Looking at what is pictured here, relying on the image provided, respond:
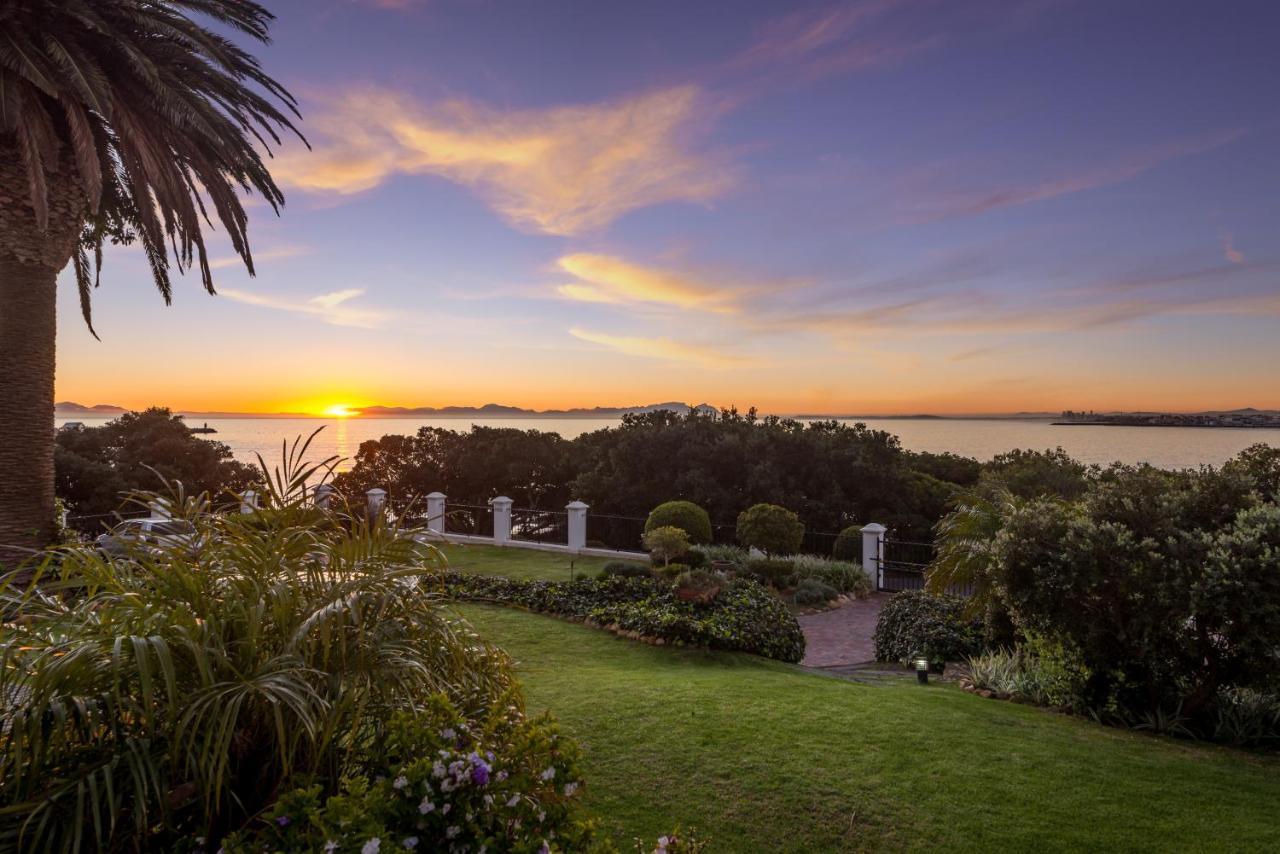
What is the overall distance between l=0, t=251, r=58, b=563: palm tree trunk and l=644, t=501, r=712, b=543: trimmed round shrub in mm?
11956

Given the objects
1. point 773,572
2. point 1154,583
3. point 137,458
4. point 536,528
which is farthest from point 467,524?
point 1154,583

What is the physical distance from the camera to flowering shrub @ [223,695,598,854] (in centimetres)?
221

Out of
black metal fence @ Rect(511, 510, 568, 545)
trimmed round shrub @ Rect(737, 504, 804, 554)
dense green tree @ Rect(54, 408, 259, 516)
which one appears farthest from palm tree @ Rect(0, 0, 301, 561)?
dense green tree @ Rect(54, 408, 259, 516)

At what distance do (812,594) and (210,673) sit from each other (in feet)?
41.1

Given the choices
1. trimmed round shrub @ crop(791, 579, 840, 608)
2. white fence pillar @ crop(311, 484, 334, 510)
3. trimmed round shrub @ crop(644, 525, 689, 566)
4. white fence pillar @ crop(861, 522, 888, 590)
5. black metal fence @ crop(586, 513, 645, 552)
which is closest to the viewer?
white fence pillar @ crop(311, 484, 334, 510)

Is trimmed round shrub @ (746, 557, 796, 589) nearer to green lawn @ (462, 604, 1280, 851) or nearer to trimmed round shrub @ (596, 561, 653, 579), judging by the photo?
trimmed round shrub @ (596, 561, 653, 579)

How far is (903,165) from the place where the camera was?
41.5ft

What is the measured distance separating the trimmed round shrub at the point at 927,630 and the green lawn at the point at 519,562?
21.4 ft

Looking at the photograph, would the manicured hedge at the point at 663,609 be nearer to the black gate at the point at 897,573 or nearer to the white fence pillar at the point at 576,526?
the black gate at the point at 897,573

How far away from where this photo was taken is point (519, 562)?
16.7 meters

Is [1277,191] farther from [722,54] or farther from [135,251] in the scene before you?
[135,251]

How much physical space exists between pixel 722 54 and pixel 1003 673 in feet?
31.1

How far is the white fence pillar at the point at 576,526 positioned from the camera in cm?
1823

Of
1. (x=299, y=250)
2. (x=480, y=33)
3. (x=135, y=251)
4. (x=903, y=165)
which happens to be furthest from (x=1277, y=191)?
(x=135, y=251)
